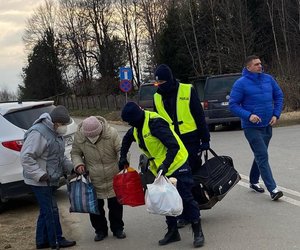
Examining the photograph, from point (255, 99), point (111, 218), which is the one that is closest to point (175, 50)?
Result: point (255, 99)

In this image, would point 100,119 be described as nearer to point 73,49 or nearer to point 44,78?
point 73,49

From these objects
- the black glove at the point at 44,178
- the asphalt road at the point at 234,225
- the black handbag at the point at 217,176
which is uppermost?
the black glove at the point at 44,178

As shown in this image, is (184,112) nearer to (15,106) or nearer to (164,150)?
(164,150)

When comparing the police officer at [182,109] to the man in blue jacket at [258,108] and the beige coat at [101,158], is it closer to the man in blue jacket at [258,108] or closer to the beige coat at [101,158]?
the beige coat at [101,158]

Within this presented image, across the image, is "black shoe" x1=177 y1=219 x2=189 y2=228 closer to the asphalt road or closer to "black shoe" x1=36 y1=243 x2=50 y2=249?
the asphalt road

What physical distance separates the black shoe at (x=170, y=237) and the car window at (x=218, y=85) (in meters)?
12.0

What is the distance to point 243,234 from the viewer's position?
18.6 ft

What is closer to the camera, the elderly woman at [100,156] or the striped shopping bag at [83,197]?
the striped shopping bag at [83,197]

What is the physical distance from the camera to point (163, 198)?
5.12 metres

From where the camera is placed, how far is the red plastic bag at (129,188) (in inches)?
221

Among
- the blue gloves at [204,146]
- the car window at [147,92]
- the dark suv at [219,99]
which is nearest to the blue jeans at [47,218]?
the blue gloves at [204,146]

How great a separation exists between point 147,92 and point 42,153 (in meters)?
Result: 15.3

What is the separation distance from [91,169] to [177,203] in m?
1.22

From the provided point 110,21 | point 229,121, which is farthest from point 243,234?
point 110,21
